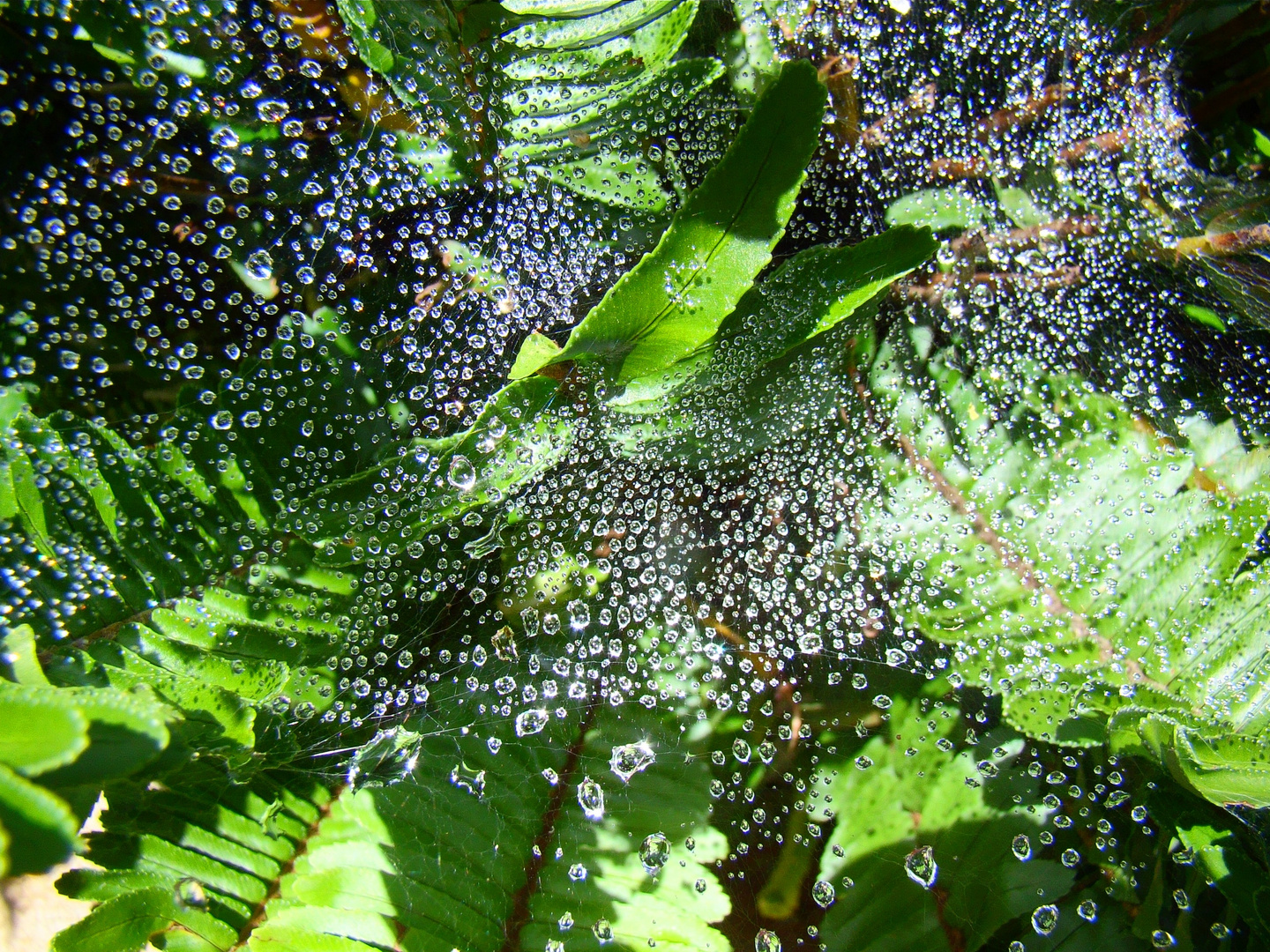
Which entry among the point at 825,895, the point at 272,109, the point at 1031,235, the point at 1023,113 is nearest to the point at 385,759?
the point at 825,895

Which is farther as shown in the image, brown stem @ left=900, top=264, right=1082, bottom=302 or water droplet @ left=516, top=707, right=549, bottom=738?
brown stem @ left=900, top=264, right=1082, bottom=302

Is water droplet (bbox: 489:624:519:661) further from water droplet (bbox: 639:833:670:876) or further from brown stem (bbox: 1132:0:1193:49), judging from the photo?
brown stem (bbox: 1132:0:1193:49)

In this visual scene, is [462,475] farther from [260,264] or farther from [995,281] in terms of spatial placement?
[995,281]

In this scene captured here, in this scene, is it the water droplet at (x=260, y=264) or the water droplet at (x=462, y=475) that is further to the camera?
the water droplet at (x=260, y=264)

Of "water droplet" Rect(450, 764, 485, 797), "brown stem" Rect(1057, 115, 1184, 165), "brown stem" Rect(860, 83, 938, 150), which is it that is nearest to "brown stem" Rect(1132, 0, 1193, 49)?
"brown stem" Rect(1057, 115, 1184, 165)

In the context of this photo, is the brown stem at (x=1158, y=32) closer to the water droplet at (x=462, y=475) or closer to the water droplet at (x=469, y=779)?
the water droplet at (x=462, y=475)

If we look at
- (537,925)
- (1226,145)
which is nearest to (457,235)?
(537,925)

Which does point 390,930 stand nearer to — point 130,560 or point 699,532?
point 130,560

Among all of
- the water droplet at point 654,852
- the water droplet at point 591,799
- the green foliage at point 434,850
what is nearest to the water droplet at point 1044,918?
the green foliage at point 434,850
